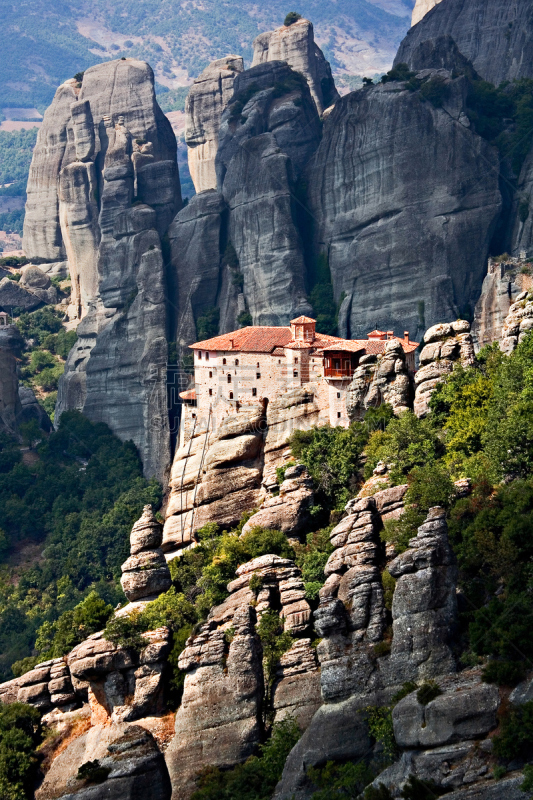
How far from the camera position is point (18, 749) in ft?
177

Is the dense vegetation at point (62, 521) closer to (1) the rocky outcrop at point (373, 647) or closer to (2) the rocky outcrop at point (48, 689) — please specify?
(2) the rocky outcrop at point (48, 689)

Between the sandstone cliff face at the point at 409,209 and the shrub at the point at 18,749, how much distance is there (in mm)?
45583

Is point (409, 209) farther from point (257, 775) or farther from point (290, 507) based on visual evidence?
point (257, 775)

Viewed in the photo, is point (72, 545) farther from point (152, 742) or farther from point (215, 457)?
point (152, 742)

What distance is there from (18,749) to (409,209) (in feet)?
179

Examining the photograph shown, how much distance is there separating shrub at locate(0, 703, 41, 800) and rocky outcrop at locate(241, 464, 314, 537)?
1113 centimetres

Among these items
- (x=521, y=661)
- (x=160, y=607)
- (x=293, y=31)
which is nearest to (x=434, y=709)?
(x=521, y=661)

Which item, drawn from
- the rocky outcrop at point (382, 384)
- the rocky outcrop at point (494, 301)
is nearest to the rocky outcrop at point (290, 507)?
the rocky outcrop at point (382, 384)

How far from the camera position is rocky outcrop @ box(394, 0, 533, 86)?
110 meters

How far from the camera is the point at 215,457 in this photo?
69.3 metres

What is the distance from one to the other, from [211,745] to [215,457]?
21.8 m

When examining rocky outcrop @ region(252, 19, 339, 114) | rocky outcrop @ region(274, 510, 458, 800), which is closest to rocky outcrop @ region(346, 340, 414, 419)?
rocky outcrop @ region(274, 510, 458, 800)

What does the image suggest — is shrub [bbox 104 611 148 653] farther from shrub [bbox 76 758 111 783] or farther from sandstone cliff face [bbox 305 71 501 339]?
sandstone cliff face [bbox 305 71 501 339]

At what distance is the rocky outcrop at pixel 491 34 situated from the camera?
10956 centimetres
